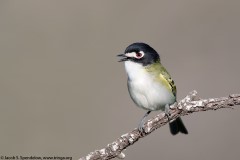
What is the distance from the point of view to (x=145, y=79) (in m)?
7.46

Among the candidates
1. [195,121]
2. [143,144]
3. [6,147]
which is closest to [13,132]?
[6,147]

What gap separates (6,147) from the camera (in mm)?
11328

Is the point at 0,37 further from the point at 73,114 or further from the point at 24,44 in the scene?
the point at 73,114

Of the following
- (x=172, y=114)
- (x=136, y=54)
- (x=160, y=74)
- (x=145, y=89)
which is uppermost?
(x=136, y=54)

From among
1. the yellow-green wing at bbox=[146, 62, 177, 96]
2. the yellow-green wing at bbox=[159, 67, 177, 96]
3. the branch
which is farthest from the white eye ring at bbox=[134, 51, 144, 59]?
the branch

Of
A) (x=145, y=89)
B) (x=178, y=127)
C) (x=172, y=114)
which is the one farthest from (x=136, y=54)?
(x=172, y=114)

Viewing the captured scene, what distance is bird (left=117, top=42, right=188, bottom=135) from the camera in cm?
741

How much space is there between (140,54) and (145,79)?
0.30m

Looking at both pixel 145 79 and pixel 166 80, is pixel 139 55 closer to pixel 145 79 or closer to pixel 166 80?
pixel 145 79

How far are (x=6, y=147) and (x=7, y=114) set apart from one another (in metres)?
1.32

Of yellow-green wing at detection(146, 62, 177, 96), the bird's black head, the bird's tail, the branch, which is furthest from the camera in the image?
the bird's tail

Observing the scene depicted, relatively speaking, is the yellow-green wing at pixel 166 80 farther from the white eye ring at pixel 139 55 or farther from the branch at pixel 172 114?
the branch at pixel 172 114

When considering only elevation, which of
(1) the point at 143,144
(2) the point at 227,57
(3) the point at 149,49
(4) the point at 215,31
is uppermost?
(4) the point at 215,31

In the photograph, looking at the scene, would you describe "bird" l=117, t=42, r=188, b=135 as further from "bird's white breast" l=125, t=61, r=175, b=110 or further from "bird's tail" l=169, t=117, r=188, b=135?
"bird's tail" l=169, t=117, r=188, b=135
